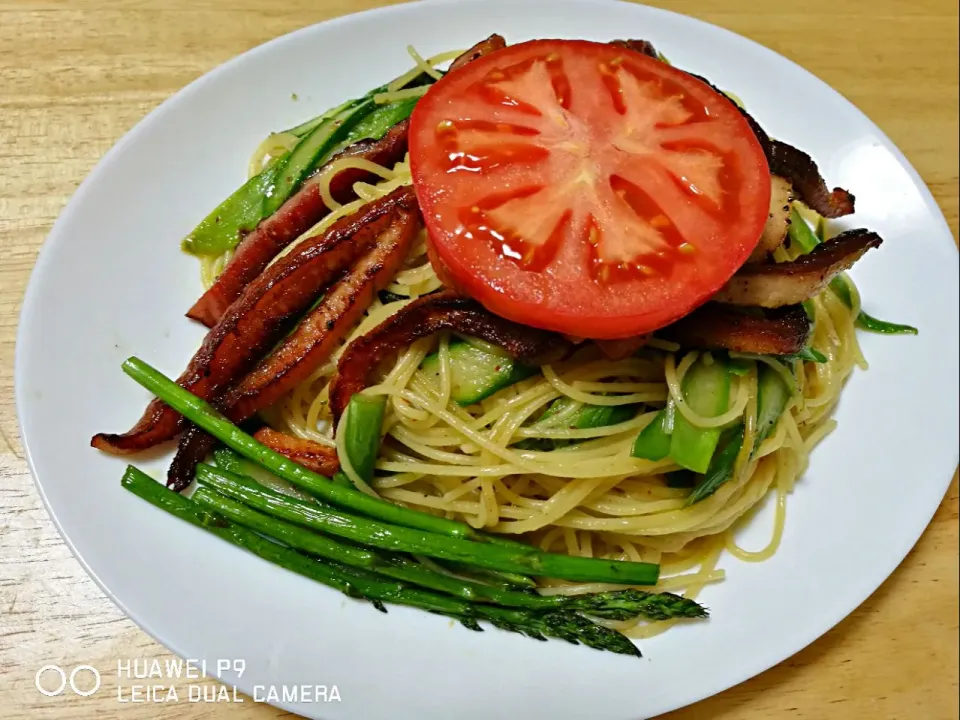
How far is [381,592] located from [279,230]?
1403 mm

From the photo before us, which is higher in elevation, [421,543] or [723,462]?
[723,462]

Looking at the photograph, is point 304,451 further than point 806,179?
No

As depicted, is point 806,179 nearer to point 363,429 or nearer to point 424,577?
point 363,429

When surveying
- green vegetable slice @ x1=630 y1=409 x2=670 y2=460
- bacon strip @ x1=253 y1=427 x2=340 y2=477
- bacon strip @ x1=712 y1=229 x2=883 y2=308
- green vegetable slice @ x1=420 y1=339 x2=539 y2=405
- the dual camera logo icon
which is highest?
bacon strip @ x1=712 y1=229 x2=883 y2=308

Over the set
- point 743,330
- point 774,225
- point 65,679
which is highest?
point 774,225

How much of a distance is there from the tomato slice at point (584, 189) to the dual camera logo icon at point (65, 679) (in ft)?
5.98

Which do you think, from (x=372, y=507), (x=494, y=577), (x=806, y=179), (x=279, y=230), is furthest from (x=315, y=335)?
(x=806, y=179)

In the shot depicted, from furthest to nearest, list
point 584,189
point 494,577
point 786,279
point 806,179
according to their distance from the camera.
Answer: point 806,179 → point 494,577 → point 786,279 → point 584,189

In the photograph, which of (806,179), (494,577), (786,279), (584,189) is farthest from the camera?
(806,179)

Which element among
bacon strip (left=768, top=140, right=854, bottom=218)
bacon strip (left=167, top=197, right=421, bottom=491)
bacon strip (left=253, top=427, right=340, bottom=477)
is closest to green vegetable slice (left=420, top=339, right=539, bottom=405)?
bacon strip (left=167, top=197, right=421, bottom=491)

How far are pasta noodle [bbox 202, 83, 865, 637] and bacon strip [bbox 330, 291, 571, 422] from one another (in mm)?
101

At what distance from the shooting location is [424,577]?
95.2 inches

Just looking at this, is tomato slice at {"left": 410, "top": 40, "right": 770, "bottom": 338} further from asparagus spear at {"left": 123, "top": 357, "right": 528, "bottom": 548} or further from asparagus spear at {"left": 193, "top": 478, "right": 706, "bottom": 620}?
asparagus spear at {"left": 193, "top": 478, "right": 706, "bottom": 620}

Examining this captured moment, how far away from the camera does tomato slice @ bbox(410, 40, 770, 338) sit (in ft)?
6.70
